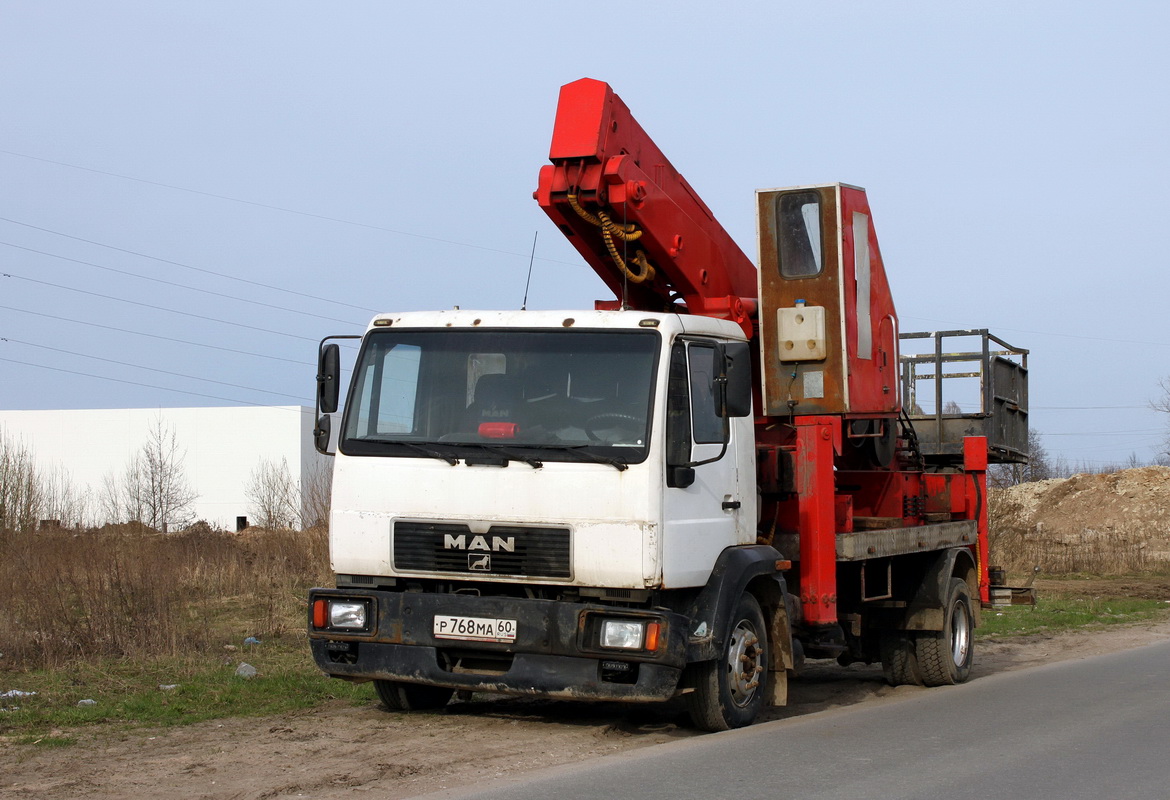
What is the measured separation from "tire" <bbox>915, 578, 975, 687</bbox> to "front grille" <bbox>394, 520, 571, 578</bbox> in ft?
15.8

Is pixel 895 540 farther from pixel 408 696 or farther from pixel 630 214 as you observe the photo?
pixel 408 696

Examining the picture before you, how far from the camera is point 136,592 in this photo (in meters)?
12.2

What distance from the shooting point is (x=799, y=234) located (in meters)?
9.05

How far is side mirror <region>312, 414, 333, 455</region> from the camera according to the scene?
8.07 metres

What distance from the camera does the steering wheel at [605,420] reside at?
7.37 meters

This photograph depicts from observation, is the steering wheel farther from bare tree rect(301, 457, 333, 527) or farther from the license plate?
bare tree rect(301, 457, 333, 527)

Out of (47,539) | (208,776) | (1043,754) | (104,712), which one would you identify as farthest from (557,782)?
(47,539)

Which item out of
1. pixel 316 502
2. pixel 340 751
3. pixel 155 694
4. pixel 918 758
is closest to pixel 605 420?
pixel 340 751

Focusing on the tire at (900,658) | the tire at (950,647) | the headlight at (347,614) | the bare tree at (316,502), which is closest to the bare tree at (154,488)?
the bare tree at (316,502)

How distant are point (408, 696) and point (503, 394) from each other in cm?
244

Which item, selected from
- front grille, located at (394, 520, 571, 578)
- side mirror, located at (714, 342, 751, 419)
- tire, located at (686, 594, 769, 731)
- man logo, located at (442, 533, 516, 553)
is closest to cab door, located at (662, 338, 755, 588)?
side mirror, located at (714, 342, 751, 419)

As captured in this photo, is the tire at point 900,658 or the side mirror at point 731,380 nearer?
the side mirror at point 731,380

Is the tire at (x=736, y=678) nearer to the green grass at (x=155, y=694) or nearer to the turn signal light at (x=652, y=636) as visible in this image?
the turn signal light at (x=652, y=636)

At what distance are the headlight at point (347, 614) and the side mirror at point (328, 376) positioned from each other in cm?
122
